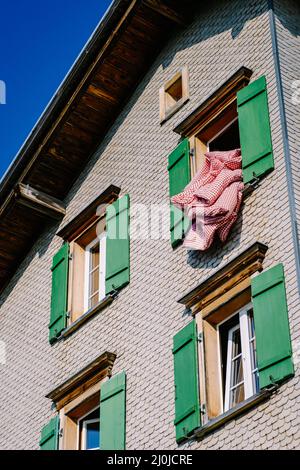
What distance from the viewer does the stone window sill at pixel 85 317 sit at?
14820 millimetres

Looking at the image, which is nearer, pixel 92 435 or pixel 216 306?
pixel 216 306

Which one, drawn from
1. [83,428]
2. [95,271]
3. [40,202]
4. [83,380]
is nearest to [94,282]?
[95,271]

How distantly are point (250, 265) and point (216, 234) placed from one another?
927 mm

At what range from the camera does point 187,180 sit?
1419 cm

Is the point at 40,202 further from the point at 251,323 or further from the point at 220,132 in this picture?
the point at 251,323

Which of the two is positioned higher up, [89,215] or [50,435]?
[89,215]

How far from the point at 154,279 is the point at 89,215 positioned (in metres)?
2.62

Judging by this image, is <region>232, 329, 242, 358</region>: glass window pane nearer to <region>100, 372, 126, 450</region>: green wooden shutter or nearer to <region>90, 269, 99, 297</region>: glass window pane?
<region>100, 372, 126, 450</region>: green wooden shutter

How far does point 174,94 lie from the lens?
15.7 meters

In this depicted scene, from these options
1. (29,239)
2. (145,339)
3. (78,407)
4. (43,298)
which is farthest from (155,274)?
(29,239)

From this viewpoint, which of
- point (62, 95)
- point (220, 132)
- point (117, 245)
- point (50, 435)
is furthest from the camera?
point (62, 95)

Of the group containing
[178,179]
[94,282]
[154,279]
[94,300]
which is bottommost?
[154,279]

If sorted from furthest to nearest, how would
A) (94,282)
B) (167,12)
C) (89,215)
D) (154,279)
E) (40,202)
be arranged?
1. (40,202)
2. (89,215)
3. (94,282)
4. (167,12)
5. (154,279)

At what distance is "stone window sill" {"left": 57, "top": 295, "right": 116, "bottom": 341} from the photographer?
1482 cm
